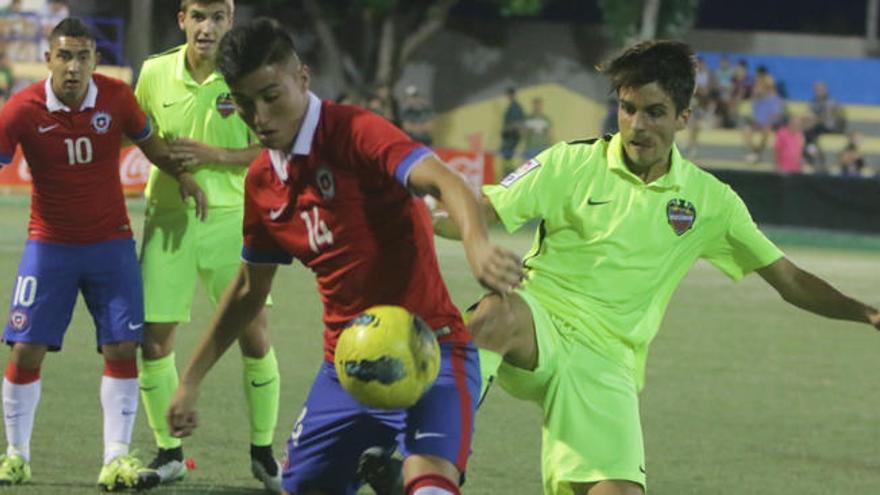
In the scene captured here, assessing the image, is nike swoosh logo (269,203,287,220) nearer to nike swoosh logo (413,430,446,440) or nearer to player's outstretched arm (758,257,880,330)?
nike swoosh logo (413,430,446,440)

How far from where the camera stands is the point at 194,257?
8.55m

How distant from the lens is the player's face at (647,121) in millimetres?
6445

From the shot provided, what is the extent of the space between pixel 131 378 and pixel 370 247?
2879mm

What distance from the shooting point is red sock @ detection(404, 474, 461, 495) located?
538 centimetres

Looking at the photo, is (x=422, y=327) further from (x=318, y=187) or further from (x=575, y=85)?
(x=575, y=85)

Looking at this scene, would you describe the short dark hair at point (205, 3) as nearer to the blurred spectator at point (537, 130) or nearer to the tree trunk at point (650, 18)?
the blurred spectator at point (537, 130)

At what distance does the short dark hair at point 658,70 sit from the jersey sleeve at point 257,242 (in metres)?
1.41

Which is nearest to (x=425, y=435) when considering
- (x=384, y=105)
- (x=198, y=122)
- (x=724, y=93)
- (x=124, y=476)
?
(x=124, y=476)

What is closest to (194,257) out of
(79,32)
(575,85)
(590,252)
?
(79,32)

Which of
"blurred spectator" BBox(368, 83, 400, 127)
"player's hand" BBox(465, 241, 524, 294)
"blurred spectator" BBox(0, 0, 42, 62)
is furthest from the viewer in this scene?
"blurred spectator" BBox(0, 0, 42, 62)

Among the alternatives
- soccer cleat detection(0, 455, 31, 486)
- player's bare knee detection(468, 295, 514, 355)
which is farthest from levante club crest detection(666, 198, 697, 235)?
soccer cleat detection(0, 455, 31, 486)

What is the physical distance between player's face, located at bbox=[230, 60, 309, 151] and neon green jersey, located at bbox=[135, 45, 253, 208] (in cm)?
310

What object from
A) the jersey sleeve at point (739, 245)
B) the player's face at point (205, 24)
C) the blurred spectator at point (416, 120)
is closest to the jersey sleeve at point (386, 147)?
the jersey sleeve at point (739, 245)

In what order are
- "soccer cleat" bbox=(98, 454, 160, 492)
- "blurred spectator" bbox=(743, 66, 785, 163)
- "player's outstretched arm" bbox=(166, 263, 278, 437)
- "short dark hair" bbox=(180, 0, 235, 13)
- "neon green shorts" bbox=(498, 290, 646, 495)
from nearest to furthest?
"player's outstretched arm" bbox=(166, 263, 278, 437)
"neon green shorts" bbox=(498, 290, 646, 495)
"soccer cleat" bbox=(98, 454, 160, 492)
"short dark hair" bbox=(180, 0, 235, 13)
"blurred spectator" bbox=(743, 66, 785, 163)
